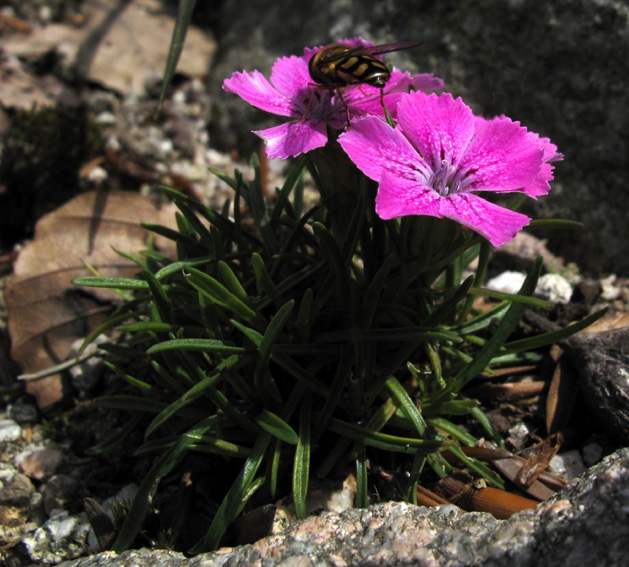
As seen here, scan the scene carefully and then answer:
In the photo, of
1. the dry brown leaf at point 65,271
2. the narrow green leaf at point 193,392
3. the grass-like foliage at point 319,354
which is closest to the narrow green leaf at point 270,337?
the grass-like foliage at point 319,354

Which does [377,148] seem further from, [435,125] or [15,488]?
[15,488]

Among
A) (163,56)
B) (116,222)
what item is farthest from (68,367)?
(163,56)

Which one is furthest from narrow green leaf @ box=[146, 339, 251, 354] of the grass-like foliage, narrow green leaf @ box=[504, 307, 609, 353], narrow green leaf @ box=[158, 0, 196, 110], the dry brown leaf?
narrow green leaf @ box=[158, 0, 196, 110]

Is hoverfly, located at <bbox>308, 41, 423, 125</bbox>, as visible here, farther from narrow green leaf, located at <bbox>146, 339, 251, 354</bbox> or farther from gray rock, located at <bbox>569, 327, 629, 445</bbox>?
gray rock, located at <bbox>569, 327, 629, 445</bbox>

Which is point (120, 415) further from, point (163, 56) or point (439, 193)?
point (163, 56)

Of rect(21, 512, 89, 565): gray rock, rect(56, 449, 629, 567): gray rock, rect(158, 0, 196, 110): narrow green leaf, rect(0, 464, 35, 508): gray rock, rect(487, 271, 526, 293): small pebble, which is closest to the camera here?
rect(56, 449, 629, 567): gray rock

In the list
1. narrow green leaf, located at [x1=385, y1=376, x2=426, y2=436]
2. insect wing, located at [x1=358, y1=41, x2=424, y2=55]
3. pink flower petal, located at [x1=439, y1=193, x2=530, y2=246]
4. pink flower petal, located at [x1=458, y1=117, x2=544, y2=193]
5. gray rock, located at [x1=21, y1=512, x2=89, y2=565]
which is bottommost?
gray rock, located at [x1=21, y1=512, x2=89, y2=565]

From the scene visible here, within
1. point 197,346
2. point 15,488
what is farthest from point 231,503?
point 15,488

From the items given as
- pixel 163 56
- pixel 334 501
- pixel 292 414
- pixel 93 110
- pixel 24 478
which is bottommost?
pixel 24 478
